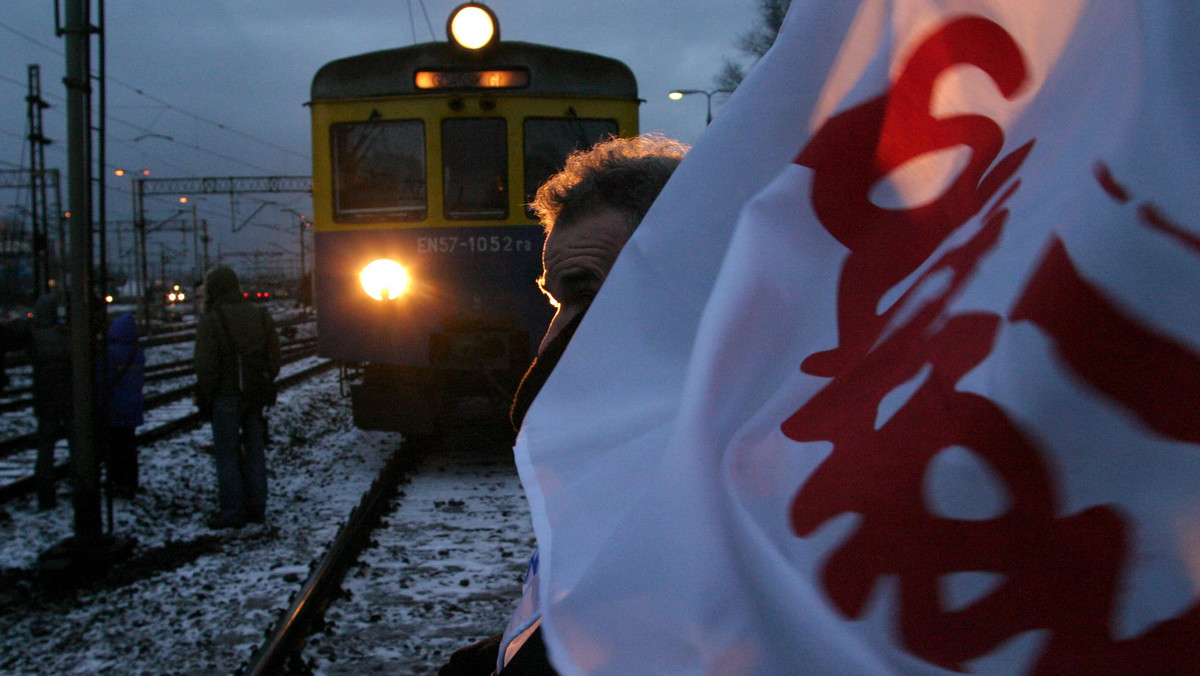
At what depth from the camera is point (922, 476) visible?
0.65 metres

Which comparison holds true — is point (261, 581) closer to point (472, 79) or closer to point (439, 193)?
point (439, 193)

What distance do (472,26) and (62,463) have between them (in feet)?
19.2

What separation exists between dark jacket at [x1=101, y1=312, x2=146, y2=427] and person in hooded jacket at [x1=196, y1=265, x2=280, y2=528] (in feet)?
3.66

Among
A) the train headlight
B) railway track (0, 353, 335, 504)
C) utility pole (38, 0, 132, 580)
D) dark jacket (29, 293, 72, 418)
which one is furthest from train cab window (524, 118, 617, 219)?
railway track (0, 353, 335, 504)

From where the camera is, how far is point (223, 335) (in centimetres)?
594

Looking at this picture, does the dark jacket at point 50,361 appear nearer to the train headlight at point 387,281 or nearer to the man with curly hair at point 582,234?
the train headlight at point 387,281

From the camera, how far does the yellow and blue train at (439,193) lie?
7203 millimetres

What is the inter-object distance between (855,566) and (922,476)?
9 centimetres

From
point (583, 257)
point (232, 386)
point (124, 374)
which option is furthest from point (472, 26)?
point (583, 257)

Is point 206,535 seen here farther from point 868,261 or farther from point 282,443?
point 868,261

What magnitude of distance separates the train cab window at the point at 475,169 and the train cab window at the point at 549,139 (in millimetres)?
197

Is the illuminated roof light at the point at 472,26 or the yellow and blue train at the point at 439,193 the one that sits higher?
the illuminated roof light at the point at 472,26

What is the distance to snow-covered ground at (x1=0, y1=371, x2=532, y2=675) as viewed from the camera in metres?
3.95

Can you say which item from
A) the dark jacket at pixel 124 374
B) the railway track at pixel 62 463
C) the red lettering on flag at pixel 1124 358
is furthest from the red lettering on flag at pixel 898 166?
the railway track at pixel 62 463
